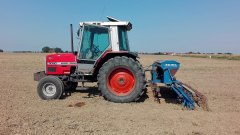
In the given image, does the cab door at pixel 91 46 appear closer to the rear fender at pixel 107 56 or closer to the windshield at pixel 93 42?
the windshield at pixel 93 42

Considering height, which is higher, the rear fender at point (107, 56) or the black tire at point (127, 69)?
the rear fender at point (107, 56)

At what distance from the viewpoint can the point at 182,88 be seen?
853 centimetres

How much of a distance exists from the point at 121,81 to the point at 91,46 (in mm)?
1502

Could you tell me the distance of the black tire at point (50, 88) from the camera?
8.94 metres

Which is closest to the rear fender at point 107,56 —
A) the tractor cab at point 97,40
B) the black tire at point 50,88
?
the tractor cab at point 97,40

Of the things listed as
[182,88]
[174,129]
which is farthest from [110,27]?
[174,129]

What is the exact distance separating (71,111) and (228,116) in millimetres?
3932

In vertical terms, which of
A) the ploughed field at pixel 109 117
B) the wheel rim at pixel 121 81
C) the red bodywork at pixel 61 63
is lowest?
the ploughed field at pixel 109 117

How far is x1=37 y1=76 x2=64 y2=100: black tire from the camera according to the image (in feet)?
29.3

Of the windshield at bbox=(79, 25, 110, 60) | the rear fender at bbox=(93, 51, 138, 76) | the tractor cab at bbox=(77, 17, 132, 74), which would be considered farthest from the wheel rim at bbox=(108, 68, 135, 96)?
the windshield at bbox=(79, 25, 110, 60)

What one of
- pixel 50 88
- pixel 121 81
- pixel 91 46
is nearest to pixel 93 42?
pixel 91 46

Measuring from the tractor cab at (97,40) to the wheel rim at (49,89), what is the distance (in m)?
0.98

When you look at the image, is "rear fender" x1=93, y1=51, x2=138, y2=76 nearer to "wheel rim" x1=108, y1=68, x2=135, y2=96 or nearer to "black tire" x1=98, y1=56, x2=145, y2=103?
"black tire" x1=98, y1=56, x2=145, y2=103

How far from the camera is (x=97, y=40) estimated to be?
912cm
